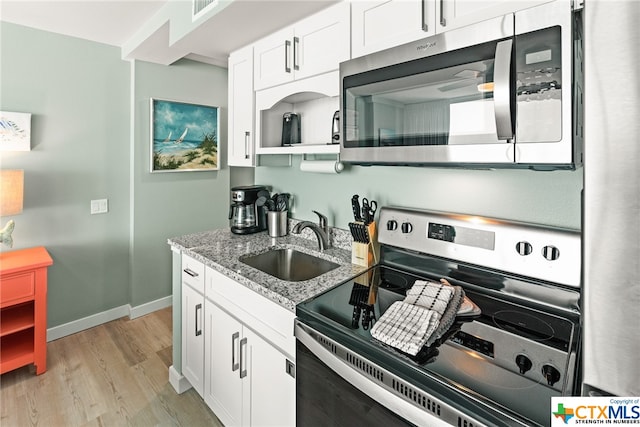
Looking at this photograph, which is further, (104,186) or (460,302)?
(104,186)

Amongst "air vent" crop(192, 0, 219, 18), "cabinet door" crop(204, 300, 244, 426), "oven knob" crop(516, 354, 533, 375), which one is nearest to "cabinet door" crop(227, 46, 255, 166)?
"air vent" crop(192, 0, 219, 18)

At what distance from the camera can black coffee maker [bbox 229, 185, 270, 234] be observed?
2152 millimetres

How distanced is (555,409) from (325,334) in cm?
59

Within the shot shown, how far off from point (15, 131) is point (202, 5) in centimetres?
170

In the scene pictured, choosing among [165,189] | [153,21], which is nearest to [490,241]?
[153,21]

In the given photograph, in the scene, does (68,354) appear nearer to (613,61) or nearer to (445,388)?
(445,388)

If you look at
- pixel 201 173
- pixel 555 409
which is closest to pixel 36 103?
pixel 201 173

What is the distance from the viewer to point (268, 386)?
136 centimetres

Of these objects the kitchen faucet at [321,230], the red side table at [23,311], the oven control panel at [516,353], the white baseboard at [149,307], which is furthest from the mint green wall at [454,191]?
the white baseboard at [149,307]

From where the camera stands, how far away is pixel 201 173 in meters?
3.30

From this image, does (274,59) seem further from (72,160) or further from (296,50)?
(72,160)

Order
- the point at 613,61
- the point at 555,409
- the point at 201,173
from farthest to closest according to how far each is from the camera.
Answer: the point at 201,173
the point at 555,409
the point at 613,61

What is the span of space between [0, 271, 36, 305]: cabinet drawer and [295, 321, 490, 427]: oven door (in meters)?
2.03

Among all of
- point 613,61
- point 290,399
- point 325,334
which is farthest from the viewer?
point 290,399
